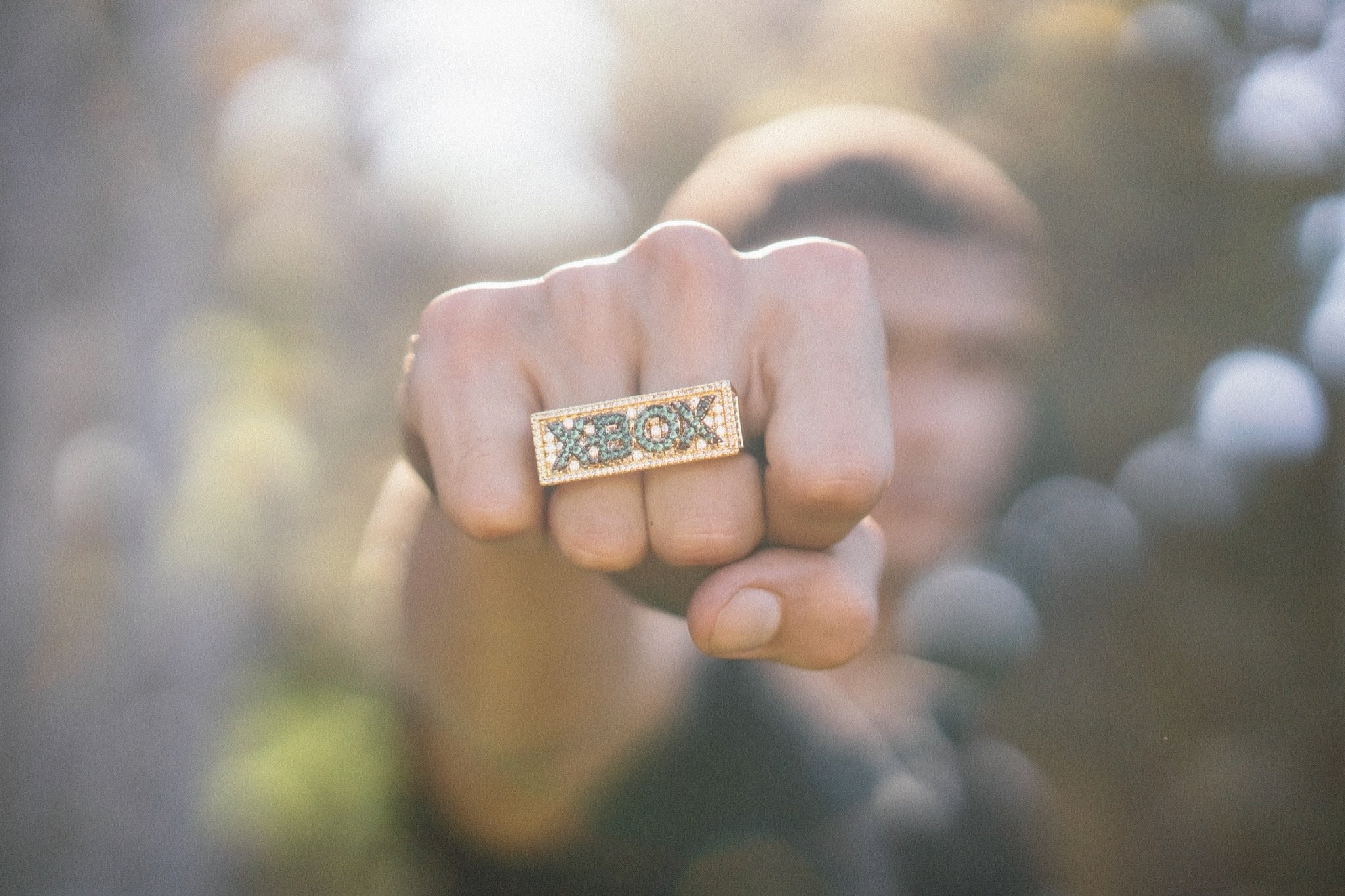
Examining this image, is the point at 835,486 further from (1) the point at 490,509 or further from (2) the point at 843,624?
(1) the point at 490,509

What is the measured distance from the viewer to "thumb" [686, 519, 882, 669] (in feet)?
1.72

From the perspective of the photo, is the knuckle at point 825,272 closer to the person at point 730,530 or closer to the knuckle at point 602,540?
the person at point 730,530

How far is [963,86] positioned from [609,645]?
274 centimetres

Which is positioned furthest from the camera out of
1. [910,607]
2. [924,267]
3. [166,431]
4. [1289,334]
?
[1289,334]

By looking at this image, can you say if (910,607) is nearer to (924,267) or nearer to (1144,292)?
(924,267)

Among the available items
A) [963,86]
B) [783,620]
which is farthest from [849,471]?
[963,86]

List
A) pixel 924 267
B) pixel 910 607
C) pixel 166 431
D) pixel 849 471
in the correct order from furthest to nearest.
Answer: pixel 910 607, pixel 924 267, pixel 166 431, pixel 849 471

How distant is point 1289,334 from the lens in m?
2.69

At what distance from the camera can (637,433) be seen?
0.51 m

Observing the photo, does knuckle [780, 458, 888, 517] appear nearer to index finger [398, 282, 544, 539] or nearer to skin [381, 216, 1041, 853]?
skin [381, 216, 1041, 853]

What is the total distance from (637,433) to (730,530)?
3.4 inches

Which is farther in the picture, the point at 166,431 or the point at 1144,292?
the point at 1144,292

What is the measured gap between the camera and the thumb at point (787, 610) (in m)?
0.52

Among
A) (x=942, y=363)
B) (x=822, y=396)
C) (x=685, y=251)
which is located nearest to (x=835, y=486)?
(x=822, y=396)
